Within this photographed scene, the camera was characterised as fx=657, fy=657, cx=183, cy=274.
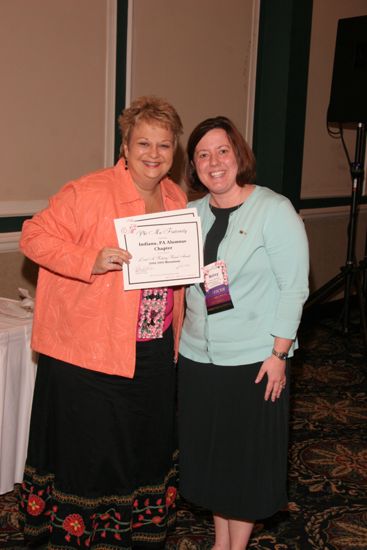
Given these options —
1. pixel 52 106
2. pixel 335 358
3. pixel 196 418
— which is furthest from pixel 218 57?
pixel 196 418

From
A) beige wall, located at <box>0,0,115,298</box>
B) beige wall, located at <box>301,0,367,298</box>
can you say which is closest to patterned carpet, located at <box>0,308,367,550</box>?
beige wall, located at <box>301,0,367,298</box>

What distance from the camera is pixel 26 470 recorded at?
94.0 inches

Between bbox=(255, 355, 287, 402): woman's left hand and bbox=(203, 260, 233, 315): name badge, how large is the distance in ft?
0.75

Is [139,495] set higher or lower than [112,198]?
lower

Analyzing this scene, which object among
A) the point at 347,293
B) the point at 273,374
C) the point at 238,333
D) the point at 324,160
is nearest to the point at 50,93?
the point at 238,333

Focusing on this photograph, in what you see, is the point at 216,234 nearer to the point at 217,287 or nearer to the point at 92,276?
the point at 217,287

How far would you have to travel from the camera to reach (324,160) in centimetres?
610

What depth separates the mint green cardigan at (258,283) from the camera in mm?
2117

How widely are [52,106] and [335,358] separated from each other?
2924mm

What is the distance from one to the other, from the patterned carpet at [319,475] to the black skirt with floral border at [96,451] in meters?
0.32

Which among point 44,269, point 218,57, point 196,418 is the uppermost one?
point 218,57

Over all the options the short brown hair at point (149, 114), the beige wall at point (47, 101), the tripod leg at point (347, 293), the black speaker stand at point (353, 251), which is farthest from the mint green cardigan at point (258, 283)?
the tripod leg at point (347, 293)

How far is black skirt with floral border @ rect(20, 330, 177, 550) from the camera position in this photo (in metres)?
2.27

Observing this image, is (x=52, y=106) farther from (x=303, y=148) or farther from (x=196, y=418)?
(x=303, y=148)
